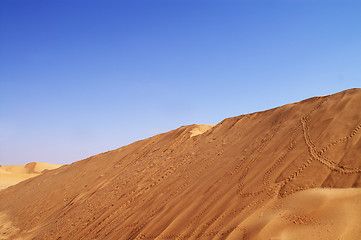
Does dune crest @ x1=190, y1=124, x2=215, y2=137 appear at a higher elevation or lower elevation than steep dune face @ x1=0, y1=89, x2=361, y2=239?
higher

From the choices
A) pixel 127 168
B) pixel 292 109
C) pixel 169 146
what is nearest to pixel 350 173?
pixel 292 109

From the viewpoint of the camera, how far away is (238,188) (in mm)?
6570

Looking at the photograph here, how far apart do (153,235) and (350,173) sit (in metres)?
4.30

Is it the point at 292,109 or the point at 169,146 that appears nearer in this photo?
the point at 292,109

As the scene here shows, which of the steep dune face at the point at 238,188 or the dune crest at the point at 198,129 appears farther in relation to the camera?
the dune crest at the point at 198,129

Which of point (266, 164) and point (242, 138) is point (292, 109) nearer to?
point (242, 138)

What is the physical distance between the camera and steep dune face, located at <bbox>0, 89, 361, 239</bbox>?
471 centimetres

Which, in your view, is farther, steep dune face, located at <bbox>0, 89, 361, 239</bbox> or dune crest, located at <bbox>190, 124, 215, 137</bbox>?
dune crest, located at <bbox>190, 124, 215, 137</bbox>

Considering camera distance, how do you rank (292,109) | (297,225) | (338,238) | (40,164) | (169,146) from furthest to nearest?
(40,164), (169,146), (292,109), (297,225), (338,238)

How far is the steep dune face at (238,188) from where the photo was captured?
471 cm

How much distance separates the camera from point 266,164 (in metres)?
6.94

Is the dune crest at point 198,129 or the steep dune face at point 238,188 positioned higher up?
the dune crest at point 198,129

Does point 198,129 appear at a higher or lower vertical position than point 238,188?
higher

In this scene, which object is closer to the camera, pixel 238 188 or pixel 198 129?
pixel 238 188
